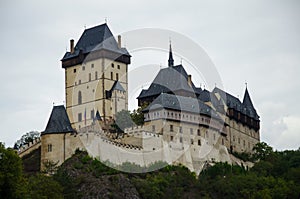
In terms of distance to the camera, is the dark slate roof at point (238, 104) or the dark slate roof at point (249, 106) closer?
the dark slate roof at point (238, 104)

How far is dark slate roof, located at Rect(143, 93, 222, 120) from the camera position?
301 feet

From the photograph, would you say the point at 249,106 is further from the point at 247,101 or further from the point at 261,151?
the point at 261,151

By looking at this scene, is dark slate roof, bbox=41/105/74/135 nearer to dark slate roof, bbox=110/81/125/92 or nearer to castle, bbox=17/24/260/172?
castle, bbox=17/24/260/172

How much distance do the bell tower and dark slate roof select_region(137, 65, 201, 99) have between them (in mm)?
3263

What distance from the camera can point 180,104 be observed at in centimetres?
9325

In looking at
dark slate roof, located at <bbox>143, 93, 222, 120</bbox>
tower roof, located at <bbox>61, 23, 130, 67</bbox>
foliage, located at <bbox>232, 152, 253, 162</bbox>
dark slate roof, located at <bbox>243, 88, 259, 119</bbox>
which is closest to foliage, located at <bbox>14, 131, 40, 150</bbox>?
tower roof, located at <bbox>61, 23, 130, 67</bbox>

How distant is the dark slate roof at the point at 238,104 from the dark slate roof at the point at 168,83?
7.58 metres

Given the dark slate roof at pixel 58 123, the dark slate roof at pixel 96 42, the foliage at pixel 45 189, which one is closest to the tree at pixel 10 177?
the foliage at pixel 45 189

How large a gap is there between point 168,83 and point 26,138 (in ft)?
55.4

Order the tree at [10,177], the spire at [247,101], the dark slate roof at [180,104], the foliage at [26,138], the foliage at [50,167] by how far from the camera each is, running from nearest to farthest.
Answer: the tree at [10,177] → the foliage at [50,167] → the dark slate roof at [180,104] → the foliage at [26,138] → the spire at [247,101]

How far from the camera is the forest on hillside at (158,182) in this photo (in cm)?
7560

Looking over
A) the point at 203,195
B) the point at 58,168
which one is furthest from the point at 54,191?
the point at 203,195

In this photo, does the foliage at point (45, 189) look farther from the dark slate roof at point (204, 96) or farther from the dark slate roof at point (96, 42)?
the dark slate roof at point (204, 96)

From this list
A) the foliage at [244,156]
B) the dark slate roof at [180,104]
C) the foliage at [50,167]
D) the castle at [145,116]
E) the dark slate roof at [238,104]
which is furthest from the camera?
the dark slate roof at [238,104]
